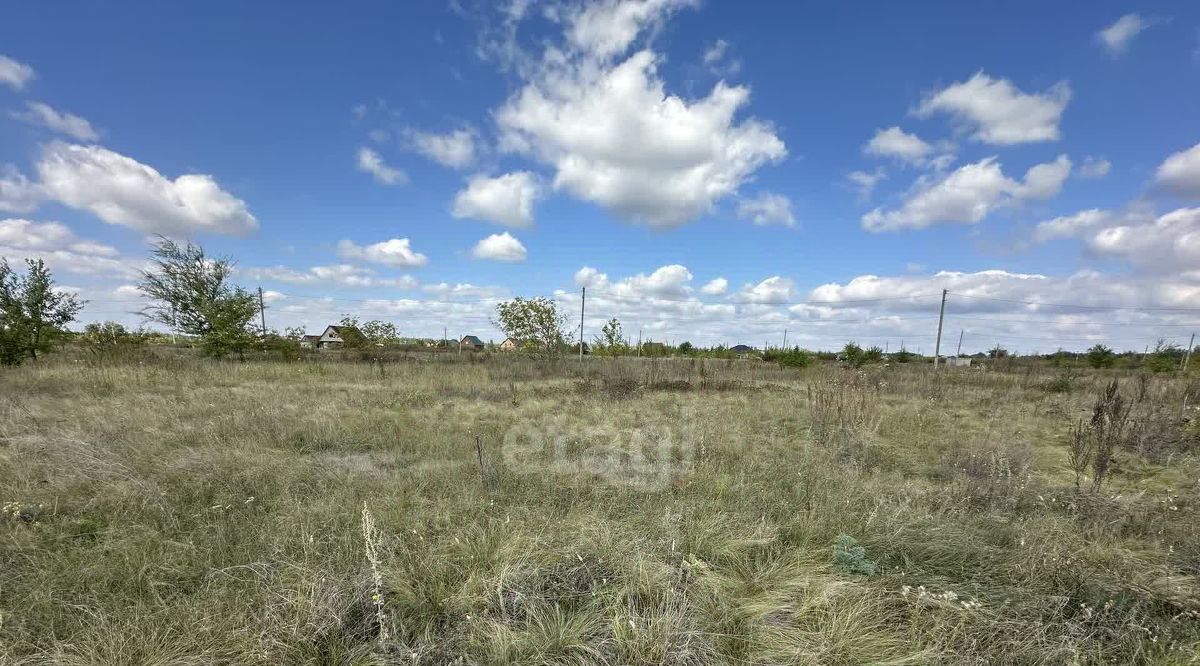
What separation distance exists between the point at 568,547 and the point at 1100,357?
4093 cm

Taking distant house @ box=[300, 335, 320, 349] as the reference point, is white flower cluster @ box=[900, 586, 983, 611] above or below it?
below

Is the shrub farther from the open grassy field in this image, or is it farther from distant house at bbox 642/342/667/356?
distant house at bbox 642/342/667/356

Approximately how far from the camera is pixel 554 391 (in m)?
11.2

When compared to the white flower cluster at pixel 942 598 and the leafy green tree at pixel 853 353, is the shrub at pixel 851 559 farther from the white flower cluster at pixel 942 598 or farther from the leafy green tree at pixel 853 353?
the leafy green tree at pixel 853 353

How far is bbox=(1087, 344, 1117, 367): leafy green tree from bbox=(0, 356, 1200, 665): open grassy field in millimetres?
31518

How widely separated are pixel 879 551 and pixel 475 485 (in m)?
3.44

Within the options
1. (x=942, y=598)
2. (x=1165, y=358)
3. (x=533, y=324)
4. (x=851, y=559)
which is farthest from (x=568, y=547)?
(x=1165, y=358)

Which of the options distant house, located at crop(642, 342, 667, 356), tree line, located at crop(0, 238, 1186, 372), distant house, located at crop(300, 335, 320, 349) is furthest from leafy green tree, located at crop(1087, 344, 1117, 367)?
distant house, located at crop(300, 335, 320, 349)

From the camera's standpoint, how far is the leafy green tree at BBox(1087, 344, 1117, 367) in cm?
2700

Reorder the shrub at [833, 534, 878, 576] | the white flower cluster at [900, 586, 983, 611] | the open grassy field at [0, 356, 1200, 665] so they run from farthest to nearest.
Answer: the shrub at [833, 534, 878, 576] → the white flower cluster at [900, 586, 983, 611] → the open grassy field at [0, 356, 1200, 665]

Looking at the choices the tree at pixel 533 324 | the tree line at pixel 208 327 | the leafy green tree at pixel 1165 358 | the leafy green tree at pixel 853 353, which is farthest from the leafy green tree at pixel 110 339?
the leafy green tree at pixel 1165 358

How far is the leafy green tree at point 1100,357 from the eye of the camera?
27.0m

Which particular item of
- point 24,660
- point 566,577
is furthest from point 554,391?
point 24,660

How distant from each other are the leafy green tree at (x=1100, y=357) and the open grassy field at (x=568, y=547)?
31.5m
